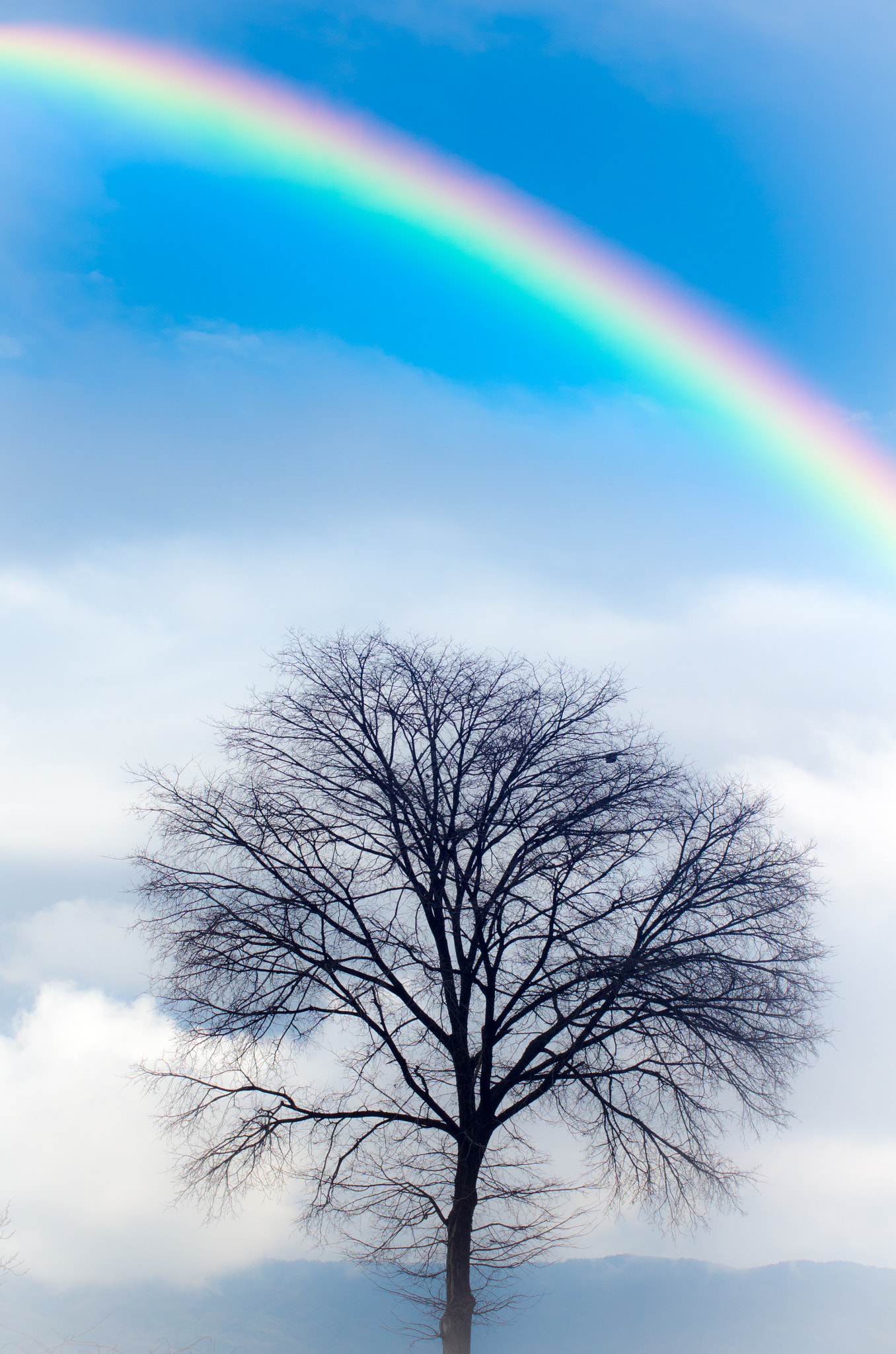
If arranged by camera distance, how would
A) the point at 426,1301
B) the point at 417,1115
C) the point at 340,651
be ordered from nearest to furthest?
the point at 426,1301
the point at 417,1115
the point at 340,651

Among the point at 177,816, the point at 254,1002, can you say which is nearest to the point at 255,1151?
the point at 254,1002

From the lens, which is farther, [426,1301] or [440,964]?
[440,964]

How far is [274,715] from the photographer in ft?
53.7

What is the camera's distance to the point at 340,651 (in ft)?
56.1

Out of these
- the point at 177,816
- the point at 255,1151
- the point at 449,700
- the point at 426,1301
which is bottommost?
the point at 426,1301

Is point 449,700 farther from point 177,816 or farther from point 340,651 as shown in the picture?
point 177,816

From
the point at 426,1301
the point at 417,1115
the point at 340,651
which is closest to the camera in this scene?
the point at 426,1301

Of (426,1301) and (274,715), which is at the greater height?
(274,715)

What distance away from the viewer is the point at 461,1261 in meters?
13.1

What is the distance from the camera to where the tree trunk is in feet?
41.7

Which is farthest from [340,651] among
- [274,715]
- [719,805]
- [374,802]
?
[719,805]

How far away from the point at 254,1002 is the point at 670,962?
18.5 ft

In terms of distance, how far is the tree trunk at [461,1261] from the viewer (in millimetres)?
12711

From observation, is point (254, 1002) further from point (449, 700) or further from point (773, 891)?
point (773, 891)
